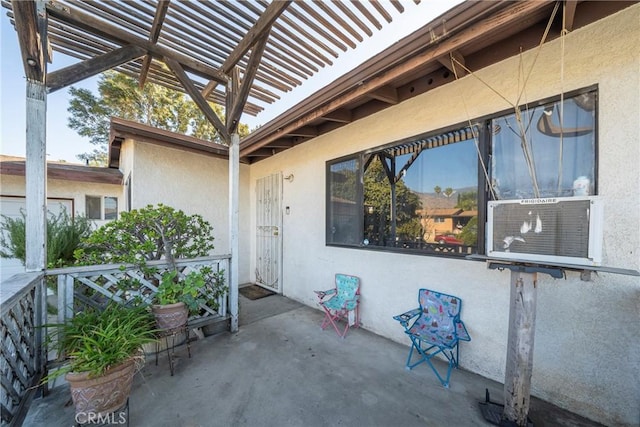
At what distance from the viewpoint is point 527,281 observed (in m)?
1.73

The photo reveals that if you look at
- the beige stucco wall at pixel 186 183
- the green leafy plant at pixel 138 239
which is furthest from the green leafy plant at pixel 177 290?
the beige stucco wall at pixel 186 183

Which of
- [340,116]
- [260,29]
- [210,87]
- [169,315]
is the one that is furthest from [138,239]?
[340,116]

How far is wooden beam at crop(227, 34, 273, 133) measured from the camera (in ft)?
8.07

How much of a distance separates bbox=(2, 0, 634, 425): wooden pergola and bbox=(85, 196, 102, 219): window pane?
4.26 metres

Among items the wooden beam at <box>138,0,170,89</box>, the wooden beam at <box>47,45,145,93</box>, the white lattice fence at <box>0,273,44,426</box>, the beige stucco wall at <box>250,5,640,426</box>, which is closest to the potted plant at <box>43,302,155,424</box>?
the white lattice fence at <box>0,273,44,426</box>

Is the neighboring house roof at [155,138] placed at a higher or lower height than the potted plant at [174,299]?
higher

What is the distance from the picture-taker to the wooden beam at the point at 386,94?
9.56ft

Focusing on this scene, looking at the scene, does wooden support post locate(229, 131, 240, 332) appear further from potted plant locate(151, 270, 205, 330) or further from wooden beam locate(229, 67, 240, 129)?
potted plant locate(151, 270, 205, 330)

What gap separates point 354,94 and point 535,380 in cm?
320

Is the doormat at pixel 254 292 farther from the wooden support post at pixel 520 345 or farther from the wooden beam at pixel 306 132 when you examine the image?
the wooden support post at pixel 520 345

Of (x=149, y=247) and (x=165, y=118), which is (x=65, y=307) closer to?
(x=149, y=247)

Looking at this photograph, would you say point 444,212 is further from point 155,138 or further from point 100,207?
point 100,207

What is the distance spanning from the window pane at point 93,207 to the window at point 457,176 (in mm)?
5938

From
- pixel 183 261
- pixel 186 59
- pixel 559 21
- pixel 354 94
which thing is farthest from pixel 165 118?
pixel 559 21
